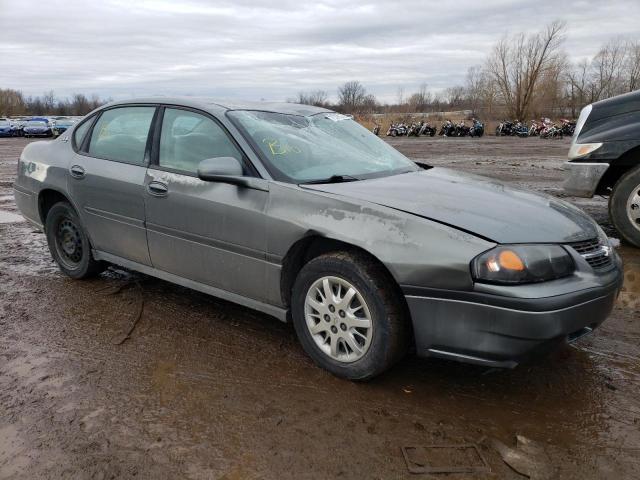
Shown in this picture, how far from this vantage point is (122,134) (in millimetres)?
4281

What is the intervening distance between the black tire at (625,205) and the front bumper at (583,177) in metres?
0.21

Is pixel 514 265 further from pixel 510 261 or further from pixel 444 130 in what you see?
pixel 444 130

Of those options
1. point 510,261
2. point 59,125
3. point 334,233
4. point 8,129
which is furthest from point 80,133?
point 8,129

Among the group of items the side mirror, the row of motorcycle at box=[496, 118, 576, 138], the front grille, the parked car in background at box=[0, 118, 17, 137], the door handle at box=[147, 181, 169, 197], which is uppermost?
the side mirror

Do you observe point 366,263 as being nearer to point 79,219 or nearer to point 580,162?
point 79,219

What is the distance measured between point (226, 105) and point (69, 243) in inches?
81.2

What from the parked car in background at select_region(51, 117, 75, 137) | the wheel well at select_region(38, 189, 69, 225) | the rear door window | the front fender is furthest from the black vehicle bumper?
the parked car in background at select_region(51, 117, 75, 137)

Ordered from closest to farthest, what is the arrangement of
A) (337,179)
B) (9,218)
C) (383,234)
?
(383,234)
(337,179)
(9,218)

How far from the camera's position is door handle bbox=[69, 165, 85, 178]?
438cm

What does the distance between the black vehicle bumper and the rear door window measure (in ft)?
7.89

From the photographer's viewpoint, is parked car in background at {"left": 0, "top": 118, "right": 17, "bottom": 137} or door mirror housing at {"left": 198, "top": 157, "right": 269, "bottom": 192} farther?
parked car in background at {"left": 0, "top": 118, "right": 17, "bottom": 137}

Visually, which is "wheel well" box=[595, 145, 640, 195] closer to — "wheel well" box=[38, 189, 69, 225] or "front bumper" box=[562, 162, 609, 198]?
"front bumper" box=[562, 162, 609, 198]

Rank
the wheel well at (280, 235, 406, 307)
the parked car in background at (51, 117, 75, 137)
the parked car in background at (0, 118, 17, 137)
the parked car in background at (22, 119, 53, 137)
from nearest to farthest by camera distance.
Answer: the wheel well at (280, 235, 406, 307) < the parked car in background at (22, 119, 53, 137) < the parked car in background at (51, 117, 75, 137) < the parked car in background at (0, 118, 17, 137)

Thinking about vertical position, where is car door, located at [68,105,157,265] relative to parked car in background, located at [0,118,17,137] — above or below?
above
